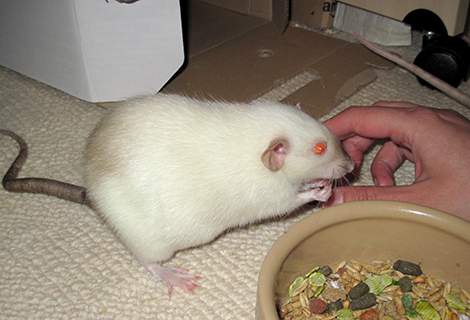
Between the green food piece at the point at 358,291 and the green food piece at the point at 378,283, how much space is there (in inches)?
1.0

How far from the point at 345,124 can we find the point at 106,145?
0.90m

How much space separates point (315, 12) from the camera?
2883mm

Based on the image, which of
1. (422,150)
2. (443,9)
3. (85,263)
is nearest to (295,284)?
(422,150)

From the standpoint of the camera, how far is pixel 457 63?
85.5 inches

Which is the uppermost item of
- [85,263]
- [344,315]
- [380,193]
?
[380,193]

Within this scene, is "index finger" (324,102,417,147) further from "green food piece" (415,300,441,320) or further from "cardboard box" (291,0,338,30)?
"cardboard box" (291,0,338,30)

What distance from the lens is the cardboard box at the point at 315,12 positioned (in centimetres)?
284

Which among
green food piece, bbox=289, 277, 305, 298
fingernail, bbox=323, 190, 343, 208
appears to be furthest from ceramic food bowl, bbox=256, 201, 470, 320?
fingernail, bbox=323, 190, 343, 208

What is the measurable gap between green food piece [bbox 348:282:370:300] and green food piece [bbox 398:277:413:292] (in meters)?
0.11

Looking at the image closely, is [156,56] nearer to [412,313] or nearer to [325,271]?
[325,271]

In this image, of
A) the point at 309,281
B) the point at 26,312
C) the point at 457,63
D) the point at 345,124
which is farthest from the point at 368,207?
the point at 457,63

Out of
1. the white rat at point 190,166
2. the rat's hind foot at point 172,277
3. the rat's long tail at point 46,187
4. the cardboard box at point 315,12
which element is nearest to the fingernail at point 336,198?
the white rat at point 190,166

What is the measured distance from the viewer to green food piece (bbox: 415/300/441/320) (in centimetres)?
125

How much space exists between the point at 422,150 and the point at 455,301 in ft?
1.61
